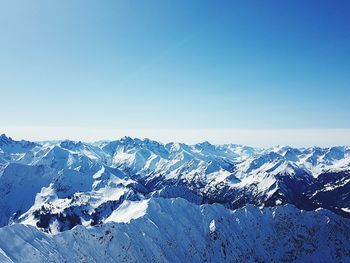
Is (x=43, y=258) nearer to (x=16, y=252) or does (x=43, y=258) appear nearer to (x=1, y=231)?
(x=16, y=252)

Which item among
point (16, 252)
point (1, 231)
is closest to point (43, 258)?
point (16, 252)
